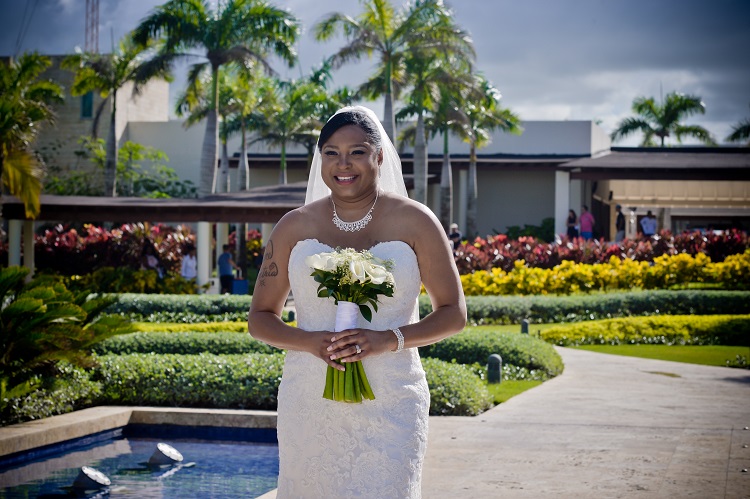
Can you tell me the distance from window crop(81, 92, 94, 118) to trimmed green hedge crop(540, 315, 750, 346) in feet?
119

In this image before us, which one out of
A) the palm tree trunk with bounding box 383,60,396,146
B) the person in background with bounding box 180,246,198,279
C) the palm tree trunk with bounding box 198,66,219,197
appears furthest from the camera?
the palm tree trunk with bounding box 198,66,219,197

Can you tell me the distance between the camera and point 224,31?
34.3 meters

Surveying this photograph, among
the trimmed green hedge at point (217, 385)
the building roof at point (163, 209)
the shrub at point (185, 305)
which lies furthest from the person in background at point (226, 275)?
the trimmed green hedge at point (217, 385)

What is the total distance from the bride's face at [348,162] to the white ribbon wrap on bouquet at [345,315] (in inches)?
18.2

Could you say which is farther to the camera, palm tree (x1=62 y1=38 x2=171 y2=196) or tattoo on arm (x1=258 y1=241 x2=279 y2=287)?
palm tree (x1=62 y1=38 x2=171 y2=196)

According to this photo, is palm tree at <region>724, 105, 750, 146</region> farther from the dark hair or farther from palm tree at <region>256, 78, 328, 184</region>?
the dark hair

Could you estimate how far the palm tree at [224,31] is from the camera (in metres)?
33.8

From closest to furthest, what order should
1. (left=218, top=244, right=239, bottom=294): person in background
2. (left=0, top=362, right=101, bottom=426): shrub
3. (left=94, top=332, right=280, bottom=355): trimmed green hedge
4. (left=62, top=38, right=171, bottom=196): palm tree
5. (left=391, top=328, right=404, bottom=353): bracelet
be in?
(left=391, top=328, right=404, bottom=353): bracelet
(left=0, top=362, right=101, bottom=426): shrub
(left=94, top=332, right=280, bottom=355): trimmed green hedge
(left=218, top=244, right=239, bottom=294): person in background
(left=62, top=38, right=171, bottom=196): palm tree

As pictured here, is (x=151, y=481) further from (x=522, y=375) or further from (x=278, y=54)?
(x=278, y=54)

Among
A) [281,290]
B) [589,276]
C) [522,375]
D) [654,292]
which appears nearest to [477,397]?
[522,375]

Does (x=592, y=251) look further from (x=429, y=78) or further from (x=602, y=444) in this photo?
(x=602, y=444)

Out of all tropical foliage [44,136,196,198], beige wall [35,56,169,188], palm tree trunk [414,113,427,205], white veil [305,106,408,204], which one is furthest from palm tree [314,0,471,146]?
white veil [305,106,408,204]

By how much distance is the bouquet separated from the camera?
3869mm

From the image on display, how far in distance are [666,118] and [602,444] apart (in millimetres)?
54690
